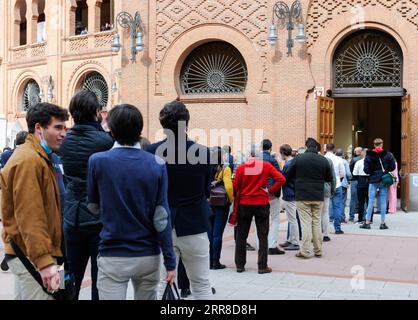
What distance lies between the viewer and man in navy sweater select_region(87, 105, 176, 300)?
3.92 meters

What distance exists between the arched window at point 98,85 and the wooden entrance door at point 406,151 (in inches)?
482

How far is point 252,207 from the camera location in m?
8.46

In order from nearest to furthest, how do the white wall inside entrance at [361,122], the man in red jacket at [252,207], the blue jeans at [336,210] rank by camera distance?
the man in red jacket at [252,207]
the blue jeans at [336,210]
the white wall inside entrance at [361,122]

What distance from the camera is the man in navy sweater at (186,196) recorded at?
5.22 meters

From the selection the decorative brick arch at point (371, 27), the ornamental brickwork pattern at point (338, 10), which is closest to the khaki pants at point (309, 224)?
the decorative brick arch at point (371, 27)

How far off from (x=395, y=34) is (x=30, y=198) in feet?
52.7

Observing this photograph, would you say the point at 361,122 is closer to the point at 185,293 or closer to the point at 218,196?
the point at 218,196

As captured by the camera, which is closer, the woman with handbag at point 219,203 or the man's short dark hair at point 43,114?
the man's short dark hair at point 43,114

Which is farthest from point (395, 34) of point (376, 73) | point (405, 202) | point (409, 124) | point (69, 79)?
point (69, 79)

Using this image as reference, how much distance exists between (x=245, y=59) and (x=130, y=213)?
627 inches

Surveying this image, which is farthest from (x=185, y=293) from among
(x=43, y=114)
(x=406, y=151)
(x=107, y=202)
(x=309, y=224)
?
(x=406, y=151)

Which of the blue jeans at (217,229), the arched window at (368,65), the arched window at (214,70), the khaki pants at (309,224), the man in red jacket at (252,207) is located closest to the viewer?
the man in red jacket at (252,207)

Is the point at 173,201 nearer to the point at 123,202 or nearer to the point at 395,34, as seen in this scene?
the point at 123,202

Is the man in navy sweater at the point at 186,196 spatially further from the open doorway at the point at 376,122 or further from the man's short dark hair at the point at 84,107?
the open doorway at the point at 376,122
